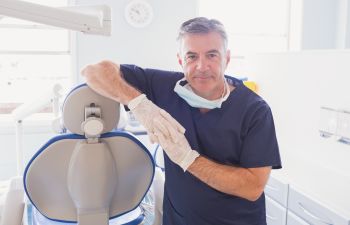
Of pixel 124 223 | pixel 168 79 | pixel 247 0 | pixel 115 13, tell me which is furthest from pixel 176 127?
pixel 247 0

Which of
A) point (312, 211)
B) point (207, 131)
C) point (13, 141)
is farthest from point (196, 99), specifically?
point (13, 141)

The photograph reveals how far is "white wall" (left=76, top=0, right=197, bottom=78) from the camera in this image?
3.38 meters

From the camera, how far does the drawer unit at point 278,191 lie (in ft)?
6.54

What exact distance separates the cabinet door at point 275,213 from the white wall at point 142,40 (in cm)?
190

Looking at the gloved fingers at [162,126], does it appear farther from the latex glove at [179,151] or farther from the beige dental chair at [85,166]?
the beige dental chair at [85,166]

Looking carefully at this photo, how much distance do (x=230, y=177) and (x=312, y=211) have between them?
87 centimetres

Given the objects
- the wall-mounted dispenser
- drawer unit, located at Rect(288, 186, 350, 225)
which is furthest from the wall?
drawer unit, located at Rect(288, 186, 350, 225)

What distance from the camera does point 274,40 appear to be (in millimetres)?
4305

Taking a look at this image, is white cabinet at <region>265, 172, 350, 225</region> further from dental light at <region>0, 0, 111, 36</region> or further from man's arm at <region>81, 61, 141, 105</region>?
dental light at <region>0, 0, 111, 36</region>

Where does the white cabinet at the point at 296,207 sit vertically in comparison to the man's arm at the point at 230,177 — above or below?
below

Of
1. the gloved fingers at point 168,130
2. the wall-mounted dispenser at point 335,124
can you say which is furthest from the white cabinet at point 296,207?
the gloved fingers at point 168,130

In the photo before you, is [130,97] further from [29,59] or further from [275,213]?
[29,59]

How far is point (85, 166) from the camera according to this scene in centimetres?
117

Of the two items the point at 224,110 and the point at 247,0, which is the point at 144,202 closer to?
the point at 224,110
